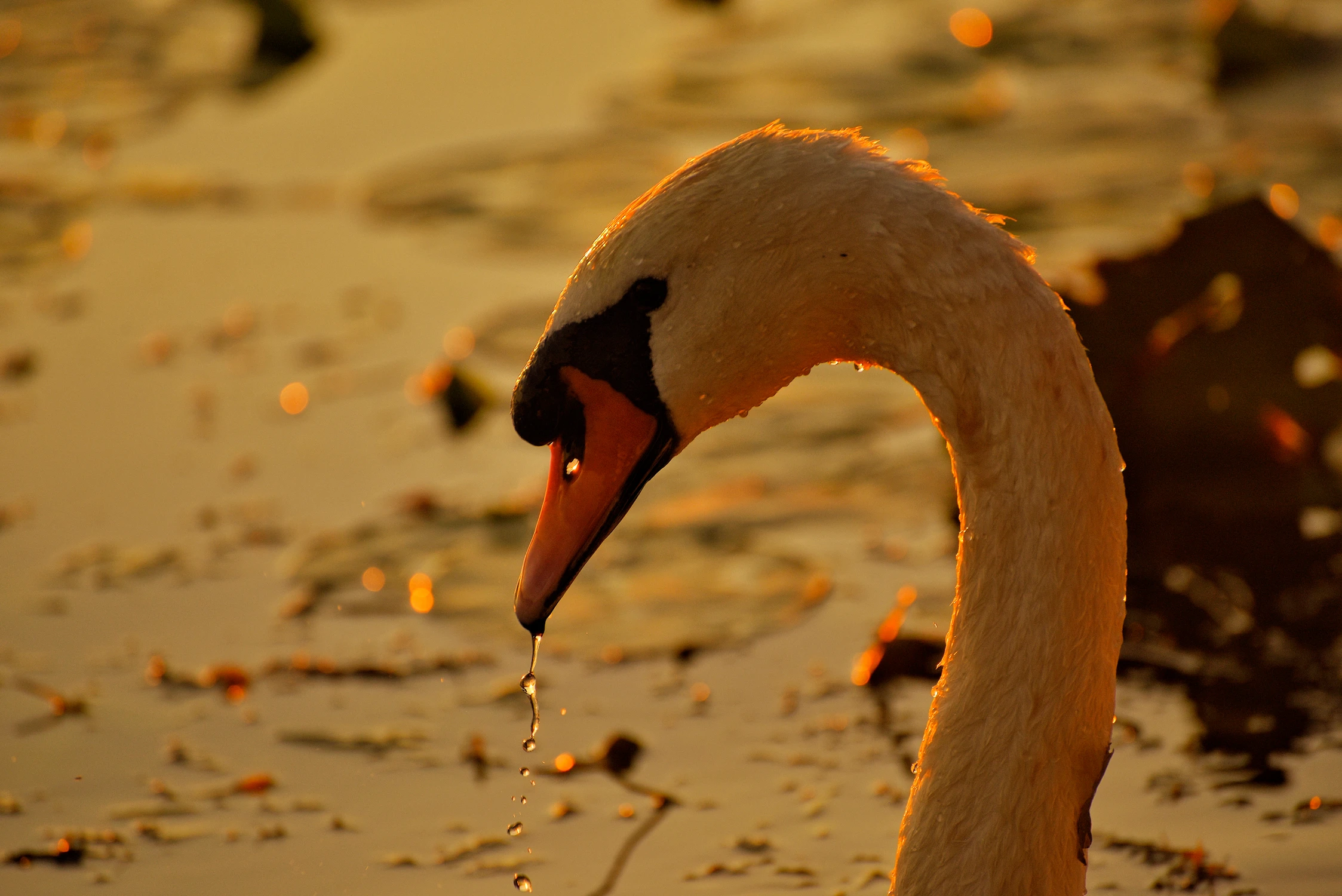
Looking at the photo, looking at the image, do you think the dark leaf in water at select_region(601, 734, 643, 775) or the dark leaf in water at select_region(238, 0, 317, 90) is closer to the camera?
the dark leaf in water at select_region(601, 734, 643, 775)

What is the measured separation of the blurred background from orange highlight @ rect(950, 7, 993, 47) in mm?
423

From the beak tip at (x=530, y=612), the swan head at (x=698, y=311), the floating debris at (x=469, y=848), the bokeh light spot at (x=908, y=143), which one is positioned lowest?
the floating debris at (x=469, y=848)

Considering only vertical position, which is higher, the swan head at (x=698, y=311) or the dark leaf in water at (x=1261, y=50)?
the dark leaf in water at (x=1261, y=50)

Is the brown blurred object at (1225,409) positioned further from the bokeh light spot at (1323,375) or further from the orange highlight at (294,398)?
the orange highlight at (294,398)

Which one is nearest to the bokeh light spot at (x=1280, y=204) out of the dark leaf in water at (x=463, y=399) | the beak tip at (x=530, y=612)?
the dark leaf in water at (x=463, y=399)

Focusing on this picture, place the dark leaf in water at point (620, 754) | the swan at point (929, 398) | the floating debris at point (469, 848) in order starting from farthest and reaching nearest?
1. the dark leaf in water at point (620, 754)
2. the floating debris at point (469, 848)
3. the swan at point (929, 398)

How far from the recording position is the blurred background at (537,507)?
3.49 metres

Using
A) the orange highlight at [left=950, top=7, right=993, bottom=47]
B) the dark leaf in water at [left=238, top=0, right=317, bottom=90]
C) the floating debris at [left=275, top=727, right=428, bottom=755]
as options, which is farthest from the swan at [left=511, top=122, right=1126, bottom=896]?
the dark leaf in water at [left=238, top=0, right=317, bottom=90]

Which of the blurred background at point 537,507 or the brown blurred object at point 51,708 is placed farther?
the brown blurred object at point 51,708

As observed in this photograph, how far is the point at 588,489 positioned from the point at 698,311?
12.0 inches

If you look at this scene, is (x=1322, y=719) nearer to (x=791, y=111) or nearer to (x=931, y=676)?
(x=931, y=676)

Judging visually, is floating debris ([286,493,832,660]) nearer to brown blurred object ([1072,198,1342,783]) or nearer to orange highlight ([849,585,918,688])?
orange highlight ([849,585,918,688])

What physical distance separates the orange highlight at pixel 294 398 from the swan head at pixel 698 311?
302 cm

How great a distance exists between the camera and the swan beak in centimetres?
247
